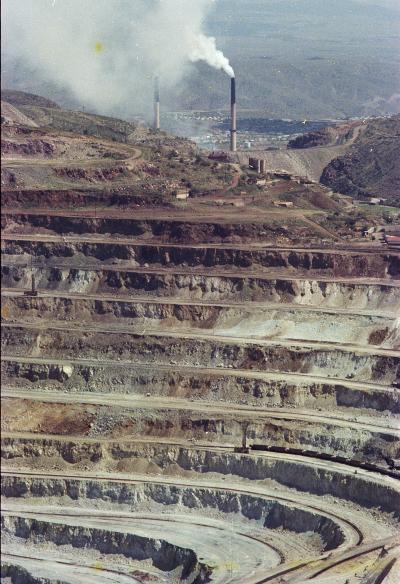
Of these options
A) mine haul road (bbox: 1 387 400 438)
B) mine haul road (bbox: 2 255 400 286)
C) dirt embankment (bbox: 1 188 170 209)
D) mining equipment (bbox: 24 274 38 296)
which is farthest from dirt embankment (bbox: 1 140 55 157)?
mine haul road (bbox: 1 387 400 438)

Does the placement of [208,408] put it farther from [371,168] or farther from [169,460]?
[371,168]

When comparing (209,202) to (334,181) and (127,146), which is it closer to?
(127,146)

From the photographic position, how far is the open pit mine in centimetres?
6756

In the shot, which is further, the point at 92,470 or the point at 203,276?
the point at 203,276

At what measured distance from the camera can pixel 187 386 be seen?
268ft

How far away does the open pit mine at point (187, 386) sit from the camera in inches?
2660

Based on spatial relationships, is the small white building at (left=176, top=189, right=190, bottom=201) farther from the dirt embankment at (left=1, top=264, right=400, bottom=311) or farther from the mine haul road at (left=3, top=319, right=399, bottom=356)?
the mine haul road at (left=3, top=319, right=399, bottom=356)

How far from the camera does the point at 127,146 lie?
123m

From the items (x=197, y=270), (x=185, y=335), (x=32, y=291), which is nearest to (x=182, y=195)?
(x=197, y=270)

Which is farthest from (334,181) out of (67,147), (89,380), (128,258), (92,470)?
(92,470)

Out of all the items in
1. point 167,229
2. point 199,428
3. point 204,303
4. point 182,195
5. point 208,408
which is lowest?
point 199,428

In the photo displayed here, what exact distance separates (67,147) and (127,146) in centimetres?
950

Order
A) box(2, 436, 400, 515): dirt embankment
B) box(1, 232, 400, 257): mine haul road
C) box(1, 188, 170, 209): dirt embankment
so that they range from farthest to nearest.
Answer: box(1, 188, 170, 209): dirt embankment < box(1, 232, 400, 257): mine haul road < box(2, 436, 400, 515): dirt embankment

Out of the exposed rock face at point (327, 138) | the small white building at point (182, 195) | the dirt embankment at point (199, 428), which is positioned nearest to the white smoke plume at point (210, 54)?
the exposed rock face at point (327, 138)
